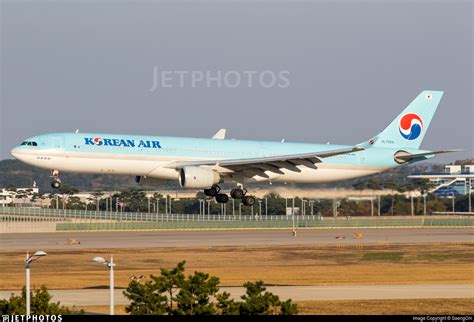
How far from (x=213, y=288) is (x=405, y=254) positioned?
3337 centimetres

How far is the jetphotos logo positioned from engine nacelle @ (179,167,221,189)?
2449 mm

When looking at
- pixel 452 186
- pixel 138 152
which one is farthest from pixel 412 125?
pixel 452 186

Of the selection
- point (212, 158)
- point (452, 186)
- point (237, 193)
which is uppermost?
point (452, 186)

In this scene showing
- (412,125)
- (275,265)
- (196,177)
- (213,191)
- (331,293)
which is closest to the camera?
(331,293)

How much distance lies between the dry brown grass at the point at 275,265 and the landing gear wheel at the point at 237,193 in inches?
141

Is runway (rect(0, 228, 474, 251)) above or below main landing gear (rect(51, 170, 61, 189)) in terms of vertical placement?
below

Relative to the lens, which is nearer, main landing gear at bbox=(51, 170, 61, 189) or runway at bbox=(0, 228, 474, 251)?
main landing gear at bbox=(51, 170, 61, 189)

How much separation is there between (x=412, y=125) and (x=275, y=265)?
78.3 feet

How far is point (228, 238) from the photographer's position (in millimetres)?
79312

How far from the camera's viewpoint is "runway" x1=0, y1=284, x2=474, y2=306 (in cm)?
4225

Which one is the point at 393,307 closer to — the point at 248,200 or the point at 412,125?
the point at 248,200

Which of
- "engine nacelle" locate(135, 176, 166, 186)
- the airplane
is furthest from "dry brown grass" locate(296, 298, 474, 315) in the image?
"engine nacelle" locate(135, 176, 166, 186)

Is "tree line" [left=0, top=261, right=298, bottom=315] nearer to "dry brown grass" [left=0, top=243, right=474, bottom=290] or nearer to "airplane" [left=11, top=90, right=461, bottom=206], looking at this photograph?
"dry brown grass" [left=0, top=243, right=474, bottom=290]

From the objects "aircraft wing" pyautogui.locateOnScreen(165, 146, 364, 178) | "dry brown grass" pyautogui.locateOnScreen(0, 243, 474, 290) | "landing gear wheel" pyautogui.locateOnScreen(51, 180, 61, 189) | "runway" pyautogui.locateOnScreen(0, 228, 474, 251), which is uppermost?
"aircraft wing" pyautogui.locateOnScreen(165, 146, 364, 178)
